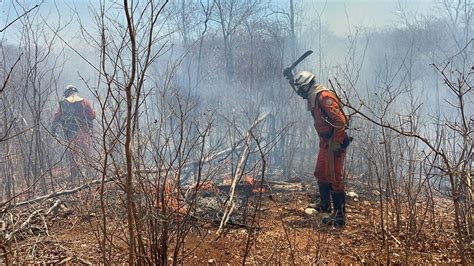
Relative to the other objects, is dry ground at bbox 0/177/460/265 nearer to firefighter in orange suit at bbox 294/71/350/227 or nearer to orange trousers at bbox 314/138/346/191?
firefighter in orange suit at bbox 294/71/350/227

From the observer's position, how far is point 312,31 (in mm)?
13320

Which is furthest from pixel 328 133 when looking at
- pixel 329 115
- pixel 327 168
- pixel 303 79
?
pixel 303 79

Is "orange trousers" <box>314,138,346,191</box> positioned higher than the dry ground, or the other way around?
"orange trousers" <box>314,138,346,191</box>

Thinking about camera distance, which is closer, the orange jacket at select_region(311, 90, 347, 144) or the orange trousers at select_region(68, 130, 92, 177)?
the orange trousers at select_region(68, 130, 92, 177)

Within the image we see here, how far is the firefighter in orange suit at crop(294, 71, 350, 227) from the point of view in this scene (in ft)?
15.2

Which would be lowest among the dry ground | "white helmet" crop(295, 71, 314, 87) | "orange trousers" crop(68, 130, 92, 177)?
the dry ground

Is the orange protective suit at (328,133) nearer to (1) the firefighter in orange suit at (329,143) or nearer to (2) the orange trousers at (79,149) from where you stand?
(1) the firefighter in orange suit at (329,143)

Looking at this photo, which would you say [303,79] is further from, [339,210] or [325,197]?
[339,210]

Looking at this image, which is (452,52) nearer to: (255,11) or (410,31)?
(410,31)

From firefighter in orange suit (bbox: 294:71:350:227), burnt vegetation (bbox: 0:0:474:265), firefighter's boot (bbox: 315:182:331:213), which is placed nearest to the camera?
burnt vegetation (bbox: 0:0:474:265)

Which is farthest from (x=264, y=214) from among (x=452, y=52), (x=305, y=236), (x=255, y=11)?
(x=452, y=52)

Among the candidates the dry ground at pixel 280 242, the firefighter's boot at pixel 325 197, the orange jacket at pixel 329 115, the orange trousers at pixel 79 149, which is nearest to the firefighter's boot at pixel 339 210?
the dry ground at pixel 280 242

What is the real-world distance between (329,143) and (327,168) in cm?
36

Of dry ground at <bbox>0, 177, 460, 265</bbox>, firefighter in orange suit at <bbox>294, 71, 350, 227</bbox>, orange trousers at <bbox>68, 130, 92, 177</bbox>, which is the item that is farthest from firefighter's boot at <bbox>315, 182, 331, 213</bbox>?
orange trousers at <bbox>68, 130, 92, 177</bbox>
